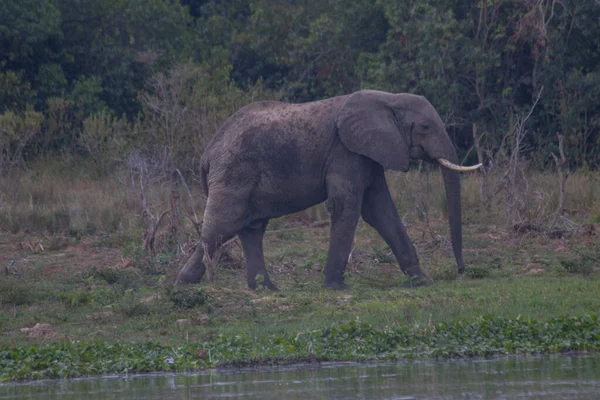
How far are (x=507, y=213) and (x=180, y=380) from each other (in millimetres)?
10086

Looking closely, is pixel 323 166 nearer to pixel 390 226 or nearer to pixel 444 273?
pixel 390 226

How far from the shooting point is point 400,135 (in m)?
13.6

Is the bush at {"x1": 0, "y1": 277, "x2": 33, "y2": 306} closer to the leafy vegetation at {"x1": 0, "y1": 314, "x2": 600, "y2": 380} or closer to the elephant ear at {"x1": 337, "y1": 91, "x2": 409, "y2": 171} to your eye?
the leafy vegetation at {"x1": 0, "y1": 314, "x2": 600, "y2": 380}

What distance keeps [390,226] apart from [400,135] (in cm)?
117

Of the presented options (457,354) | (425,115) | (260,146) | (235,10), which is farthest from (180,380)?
(235,10)

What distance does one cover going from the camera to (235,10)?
3222cm

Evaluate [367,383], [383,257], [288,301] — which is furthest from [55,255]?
[367,383]

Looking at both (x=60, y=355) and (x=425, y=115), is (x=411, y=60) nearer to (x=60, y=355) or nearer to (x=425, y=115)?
(x=425, y=115)

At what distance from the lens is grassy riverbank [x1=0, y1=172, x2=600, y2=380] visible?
9930 mm

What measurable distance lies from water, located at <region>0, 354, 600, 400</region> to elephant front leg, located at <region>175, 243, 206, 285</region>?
4146mm

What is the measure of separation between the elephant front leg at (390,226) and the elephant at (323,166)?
13 millimetres

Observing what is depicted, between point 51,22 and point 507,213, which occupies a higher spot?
point 51,22

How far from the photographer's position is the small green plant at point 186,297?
1176cm

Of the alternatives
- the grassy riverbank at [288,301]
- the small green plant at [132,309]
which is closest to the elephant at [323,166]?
the grassy riverbank at [288,301]
